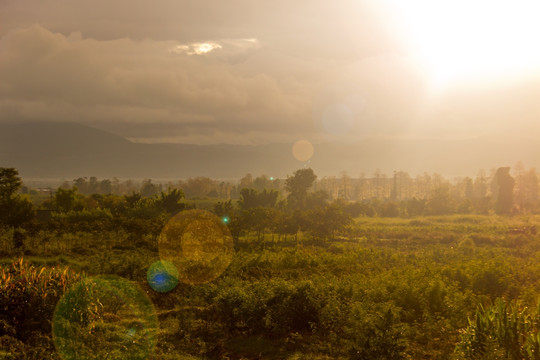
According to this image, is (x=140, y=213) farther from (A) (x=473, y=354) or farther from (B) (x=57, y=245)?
(A) (x=473, y=354)

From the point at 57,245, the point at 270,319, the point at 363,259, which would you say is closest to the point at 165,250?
the point at 57,245

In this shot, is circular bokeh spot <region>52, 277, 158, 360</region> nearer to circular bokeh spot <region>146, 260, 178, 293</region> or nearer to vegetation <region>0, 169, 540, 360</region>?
vegetation <region>0, 169, 540, 360</region>

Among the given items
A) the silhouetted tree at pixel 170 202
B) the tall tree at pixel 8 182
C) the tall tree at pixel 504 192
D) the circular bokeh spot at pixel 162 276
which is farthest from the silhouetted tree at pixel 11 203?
the tall tree at pixel 504 192

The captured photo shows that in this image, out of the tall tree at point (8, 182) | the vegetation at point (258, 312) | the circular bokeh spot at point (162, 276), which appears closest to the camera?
the vegetation at point (258, 312)

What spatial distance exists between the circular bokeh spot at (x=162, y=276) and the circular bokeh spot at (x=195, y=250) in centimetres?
28

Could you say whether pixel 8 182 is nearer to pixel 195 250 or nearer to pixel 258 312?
pixel 195 250

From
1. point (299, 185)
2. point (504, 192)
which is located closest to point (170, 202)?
point (299, 185)

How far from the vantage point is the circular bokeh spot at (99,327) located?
8078mm

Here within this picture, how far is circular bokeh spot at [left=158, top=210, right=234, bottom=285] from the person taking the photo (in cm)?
1591

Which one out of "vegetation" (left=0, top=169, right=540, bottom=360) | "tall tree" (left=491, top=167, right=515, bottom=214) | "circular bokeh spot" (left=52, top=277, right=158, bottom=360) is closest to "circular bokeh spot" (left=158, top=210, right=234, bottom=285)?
"vegetation" (left=0, top=169, right=540, bottom=360)

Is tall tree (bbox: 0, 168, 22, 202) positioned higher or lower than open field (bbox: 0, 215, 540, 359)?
higher

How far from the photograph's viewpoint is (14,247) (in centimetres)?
2223

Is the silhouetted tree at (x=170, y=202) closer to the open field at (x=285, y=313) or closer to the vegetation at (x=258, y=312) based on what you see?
the vegetation at (x=258, y=312)

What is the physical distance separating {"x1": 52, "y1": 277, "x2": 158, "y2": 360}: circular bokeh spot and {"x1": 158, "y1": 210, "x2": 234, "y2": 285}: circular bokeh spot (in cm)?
406
